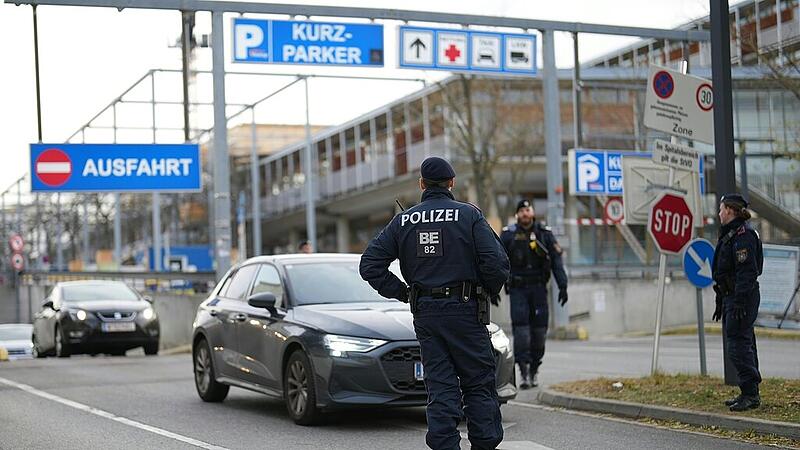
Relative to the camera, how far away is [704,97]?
39.4 feet

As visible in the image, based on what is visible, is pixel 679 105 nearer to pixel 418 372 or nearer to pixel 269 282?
pixel 418 372

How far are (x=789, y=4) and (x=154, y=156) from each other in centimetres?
1262

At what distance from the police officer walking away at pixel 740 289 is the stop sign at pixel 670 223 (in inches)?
64.1

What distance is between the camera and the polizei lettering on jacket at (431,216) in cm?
698

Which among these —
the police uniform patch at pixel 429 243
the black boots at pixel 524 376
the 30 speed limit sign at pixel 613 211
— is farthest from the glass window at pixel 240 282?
the 30 speed limit sign at pixel 613 211

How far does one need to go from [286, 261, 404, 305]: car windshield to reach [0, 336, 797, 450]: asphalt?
1.06m

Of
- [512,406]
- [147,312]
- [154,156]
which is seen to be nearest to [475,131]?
[154,156]

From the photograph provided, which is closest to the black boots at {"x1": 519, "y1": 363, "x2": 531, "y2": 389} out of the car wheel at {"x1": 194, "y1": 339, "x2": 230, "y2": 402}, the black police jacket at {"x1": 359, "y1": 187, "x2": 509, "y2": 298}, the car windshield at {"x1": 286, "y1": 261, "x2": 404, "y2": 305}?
the car windshield at {"x1": 286, "y1": 261, "x2": 404, "y2": 305}

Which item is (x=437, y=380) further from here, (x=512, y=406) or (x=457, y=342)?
(x=512, y=406)

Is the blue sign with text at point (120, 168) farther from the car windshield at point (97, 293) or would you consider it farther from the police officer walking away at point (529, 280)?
the police officer walking away at point (529, 280)

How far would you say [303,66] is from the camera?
2119 cm

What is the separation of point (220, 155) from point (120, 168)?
3.28 metres

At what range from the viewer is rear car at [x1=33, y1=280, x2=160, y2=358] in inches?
846

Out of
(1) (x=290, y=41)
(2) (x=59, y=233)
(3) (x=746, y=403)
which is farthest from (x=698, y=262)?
(2) (x=59, y=233)
